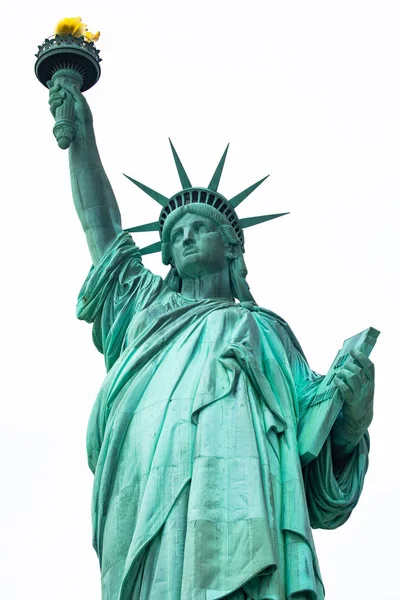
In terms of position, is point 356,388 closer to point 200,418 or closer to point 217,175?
point 200,418

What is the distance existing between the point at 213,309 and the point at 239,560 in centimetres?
350

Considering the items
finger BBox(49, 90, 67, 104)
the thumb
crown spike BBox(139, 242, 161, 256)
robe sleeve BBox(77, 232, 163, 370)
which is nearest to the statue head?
crown spike BBox(139, 242, 161, 256)

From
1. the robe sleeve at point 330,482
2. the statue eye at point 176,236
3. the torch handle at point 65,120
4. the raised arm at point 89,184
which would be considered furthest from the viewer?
the torch handle at point 65,120

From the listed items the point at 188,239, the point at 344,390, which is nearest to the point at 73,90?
the point at 188,239

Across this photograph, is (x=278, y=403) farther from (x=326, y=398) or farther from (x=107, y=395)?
(x=107, y=395)

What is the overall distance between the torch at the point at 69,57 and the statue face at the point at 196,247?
2.25 m

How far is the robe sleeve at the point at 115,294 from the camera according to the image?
663 inches

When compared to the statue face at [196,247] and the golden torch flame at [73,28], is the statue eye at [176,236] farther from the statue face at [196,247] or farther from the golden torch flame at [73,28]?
the golden torch flame at [73,28]

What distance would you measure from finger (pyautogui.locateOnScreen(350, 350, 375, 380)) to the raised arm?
3321 mm

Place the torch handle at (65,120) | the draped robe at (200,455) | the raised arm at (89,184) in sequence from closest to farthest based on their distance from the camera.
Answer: the draped robe at (200,455)
the raised arm at (89,184)
the torch handle at (65,120)

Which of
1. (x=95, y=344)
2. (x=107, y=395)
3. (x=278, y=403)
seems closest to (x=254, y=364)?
(x=278, y=403)

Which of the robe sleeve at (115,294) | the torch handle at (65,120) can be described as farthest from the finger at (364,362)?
the torch handle at (65,120)

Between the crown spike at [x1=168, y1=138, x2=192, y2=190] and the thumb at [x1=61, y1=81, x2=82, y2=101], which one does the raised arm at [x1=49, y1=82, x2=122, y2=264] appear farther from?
the crown spike at [x1=168, y1=138, x2=192, y2=190]

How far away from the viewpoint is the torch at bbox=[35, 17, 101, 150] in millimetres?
18125
